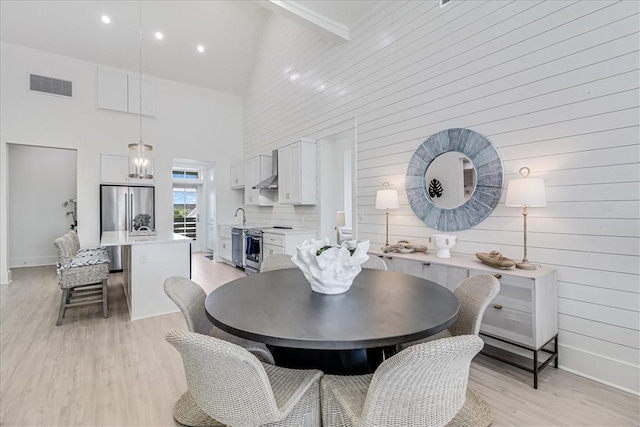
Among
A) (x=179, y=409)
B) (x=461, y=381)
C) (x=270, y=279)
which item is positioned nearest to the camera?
(x=461, y=381)

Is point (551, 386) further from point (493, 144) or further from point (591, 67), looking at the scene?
point (591, 67)

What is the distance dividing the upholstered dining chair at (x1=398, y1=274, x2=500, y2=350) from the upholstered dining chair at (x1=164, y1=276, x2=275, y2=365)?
32.7 inches

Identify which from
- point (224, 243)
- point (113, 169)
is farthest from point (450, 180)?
point (113, 169)

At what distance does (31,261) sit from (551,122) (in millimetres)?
9557

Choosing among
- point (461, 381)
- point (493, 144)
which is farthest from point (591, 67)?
point (461, 381)

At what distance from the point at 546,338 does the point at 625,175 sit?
4.26 ft

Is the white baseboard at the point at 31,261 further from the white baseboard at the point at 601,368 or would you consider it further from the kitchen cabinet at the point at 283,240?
the white baseboard at the point at 601,368

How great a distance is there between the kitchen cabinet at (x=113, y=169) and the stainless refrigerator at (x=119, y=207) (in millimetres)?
127

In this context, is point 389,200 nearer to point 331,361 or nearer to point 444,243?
point 444,243

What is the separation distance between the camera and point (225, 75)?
7.27 m

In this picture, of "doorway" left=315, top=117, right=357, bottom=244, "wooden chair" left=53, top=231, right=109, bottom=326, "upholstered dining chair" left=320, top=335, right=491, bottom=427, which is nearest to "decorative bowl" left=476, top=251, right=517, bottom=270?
"upholstered dining chair" left=320, top=335, right=491, bottom=427

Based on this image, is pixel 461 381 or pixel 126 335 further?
pixel 126 335

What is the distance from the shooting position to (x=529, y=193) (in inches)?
91.4

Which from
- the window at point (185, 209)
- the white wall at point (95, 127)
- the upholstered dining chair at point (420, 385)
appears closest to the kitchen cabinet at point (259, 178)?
the white wall at point (95, 127)
